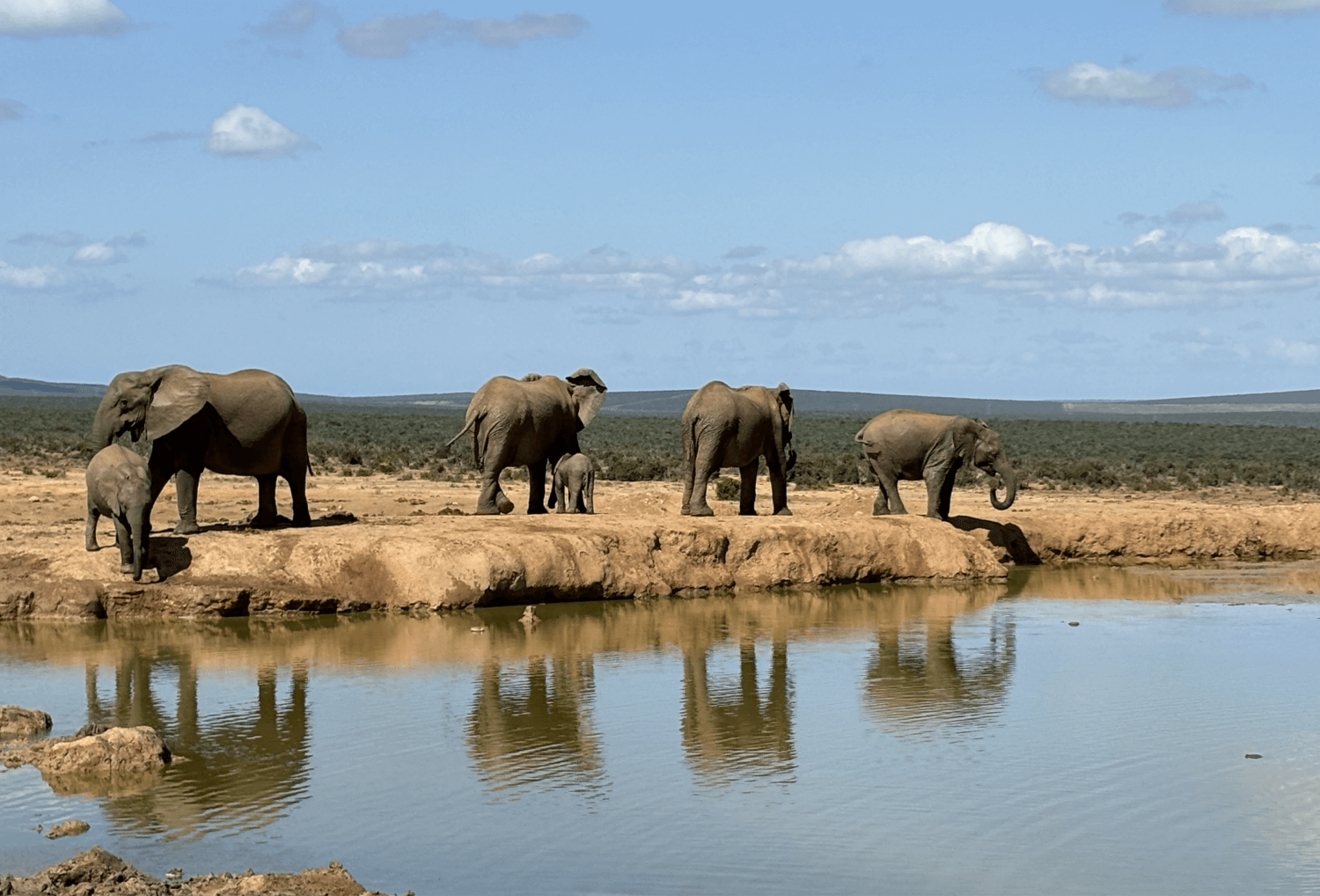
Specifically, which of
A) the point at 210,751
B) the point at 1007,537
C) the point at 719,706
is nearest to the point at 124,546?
the point at 210,751

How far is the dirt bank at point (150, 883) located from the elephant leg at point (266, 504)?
39.6 ft

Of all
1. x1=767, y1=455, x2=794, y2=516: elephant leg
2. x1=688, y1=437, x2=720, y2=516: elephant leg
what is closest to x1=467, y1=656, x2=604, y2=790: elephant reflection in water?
x1=688, y1=437, x2=720, y2=516: elephant leg

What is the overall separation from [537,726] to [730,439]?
1060 cm

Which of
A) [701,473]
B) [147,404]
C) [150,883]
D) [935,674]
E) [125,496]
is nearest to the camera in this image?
[150,883]

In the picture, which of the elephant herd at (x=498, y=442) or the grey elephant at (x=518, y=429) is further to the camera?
the grey elephant at (x=518, y=429)

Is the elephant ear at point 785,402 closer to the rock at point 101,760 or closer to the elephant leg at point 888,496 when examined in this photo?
the elephant leg at point 888,496

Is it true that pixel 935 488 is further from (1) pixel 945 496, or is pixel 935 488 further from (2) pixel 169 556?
(2) pixel 169 556

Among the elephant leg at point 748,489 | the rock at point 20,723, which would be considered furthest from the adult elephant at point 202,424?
the elephant leg at point 748,489

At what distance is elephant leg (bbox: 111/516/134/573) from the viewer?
18.5 m

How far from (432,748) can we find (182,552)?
7.17m

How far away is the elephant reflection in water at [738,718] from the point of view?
12859 mm

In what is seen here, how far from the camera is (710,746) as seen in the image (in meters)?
13.5

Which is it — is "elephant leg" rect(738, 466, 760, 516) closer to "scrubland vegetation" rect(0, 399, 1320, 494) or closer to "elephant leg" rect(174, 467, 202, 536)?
"scrubland vegetation" rect(0, 399, 1320, 494)

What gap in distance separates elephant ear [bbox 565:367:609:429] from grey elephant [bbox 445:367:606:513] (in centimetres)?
44
